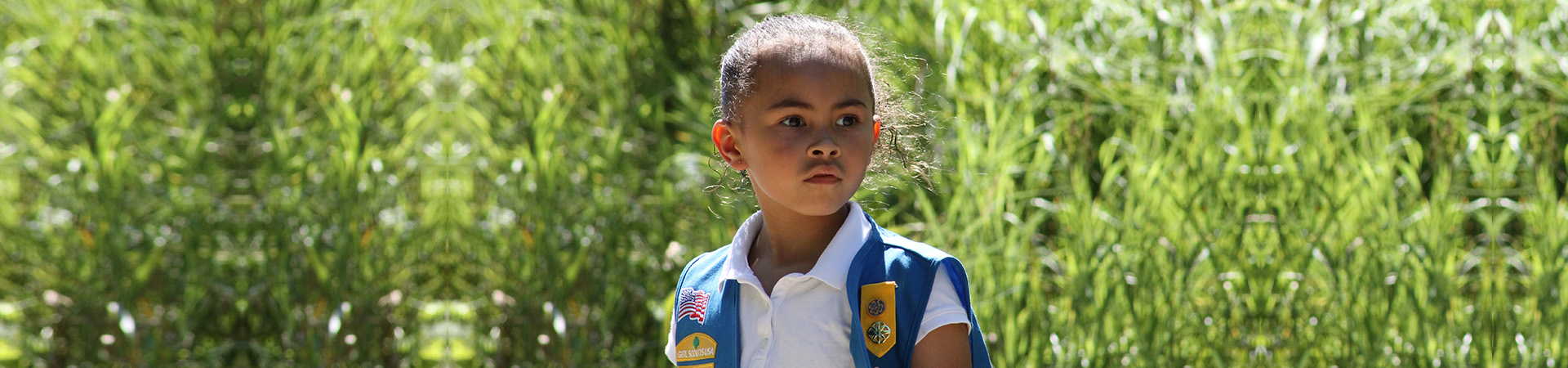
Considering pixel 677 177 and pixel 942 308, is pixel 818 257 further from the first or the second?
pixel 677 177

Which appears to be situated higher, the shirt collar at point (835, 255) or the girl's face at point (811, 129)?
the girl's face at point (811, 129)

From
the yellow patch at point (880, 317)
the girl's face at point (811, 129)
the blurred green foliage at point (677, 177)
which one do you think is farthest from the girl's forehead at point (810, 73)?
the blurred green foliage at point (677, 177)

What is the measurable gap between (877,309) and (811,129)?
8.4 inches

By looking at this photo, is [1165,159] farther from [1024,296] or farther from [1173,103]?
[1024,296]

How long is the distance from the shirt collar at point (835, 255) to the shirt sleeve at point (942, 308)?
0.10m

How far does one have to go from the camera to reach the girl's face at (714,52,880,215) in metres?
1.18

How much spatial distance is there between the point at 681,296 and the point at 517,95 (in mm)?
1546

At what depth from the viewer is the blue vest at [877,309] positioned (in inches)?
45.1

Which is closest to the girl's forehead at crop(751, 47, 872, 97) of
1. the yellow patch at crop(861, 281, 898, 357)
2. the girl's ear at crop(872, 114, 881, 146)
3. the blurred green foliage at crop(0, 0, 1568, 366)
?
the girl's ear at crop(872, 114, 881, 146)

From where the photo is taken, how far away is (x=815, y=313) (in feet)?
3.90

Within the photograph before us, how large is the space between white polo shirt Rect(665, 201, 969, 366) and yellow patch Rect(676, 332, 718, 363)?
0.04 m

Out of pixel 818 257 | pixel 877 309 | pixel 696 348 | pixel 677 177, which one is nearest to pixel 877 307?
pixel 877 309

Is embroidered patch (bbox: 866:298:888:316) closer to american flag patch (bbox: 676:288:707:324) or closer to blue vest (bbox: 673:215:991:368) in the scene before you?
blue vest (bbox: 673:215:991:368)

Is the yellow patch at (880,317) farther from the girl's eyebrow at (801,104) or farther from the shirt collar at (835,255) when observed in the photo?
the girl's eyebrow at (801,104)
